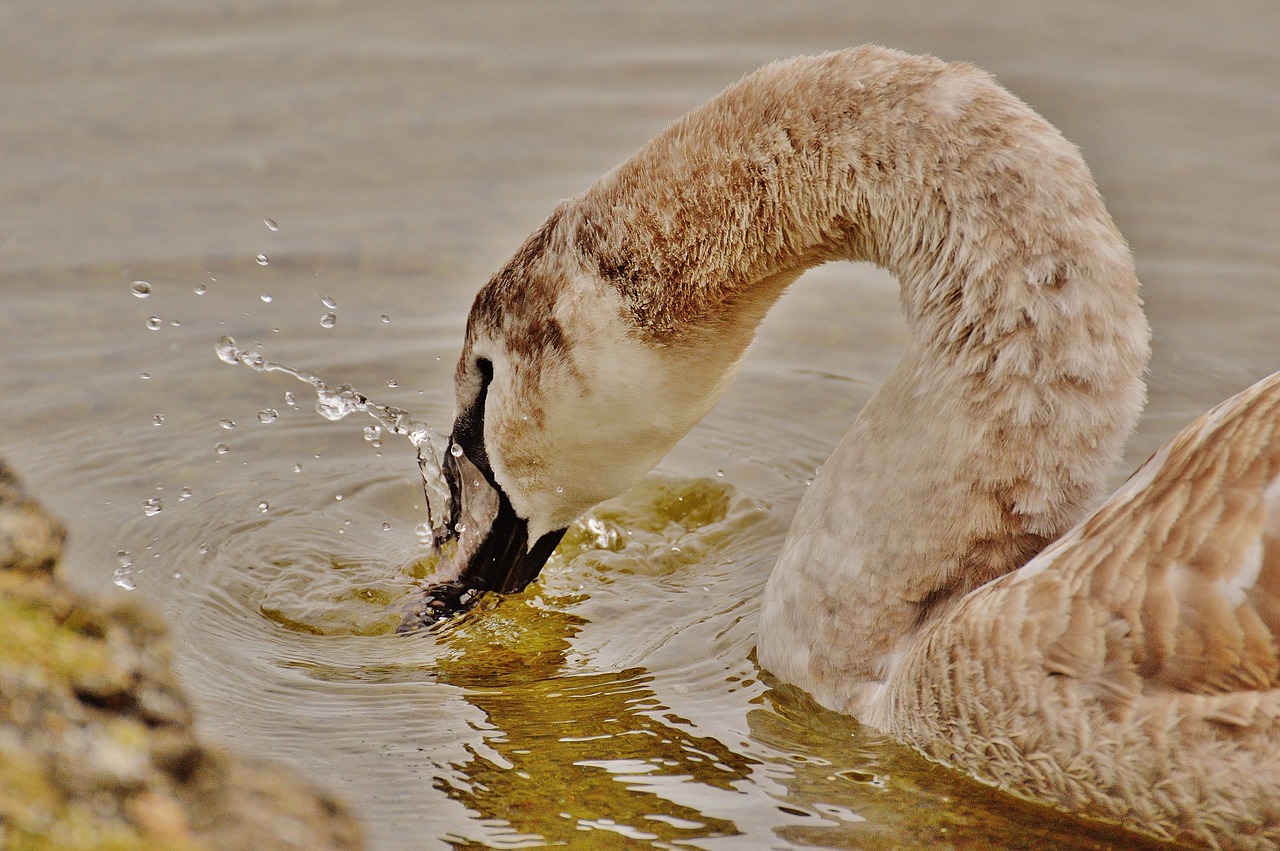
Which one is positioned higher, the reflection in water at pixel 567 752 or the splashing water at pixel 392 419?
the splashing water at pixel 392 419

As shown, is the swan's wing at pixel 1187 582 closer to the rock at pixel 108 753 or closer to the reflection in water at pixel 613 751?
the reflection in water at pixel 613 751

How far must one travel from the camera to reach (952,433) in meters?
4.27

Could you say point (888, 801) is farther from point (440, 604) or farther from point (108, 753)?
point (108, 753)

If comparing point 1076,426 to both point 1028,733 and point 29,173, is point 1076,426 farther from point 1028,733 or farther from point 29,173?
point 29,173

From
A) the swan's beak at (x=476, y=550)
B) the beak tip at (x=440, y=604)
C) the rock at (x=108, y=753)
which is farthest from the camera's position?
the beak tip at (x=440, y=604)

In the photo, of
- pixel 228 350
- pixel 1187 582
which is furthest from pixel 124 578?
pixel 1187 582

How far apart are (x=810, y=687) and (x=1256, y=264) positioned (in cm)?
434

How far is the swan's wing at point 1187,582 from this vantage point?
3.50 metres

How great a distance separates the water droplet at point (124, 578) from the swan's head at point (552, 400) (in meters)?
1.10

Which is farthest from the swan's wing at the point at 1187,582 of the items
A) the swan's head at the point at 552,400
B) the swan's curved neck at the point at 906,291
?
the swan's head at the point at 552,400

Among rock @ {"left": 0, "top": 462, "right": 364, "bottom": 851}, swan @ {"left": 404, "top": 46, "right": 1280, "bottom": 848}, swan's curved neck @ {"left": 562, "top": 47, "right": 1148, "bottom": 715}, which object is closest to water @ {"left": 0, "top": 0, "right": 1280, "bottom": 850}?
swan @ {"left": 404, "top": 46, "right": 1280, "bottom": 848}

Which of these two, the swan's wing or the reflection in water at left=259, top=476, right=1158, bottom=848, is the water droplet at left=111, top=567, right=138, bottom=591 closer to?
the reflection in water at left=259, top=476, right=1158, bottom=848

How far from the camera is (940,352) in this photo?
4305mm

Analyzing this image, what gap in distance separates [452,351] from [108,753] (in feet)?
17.2
